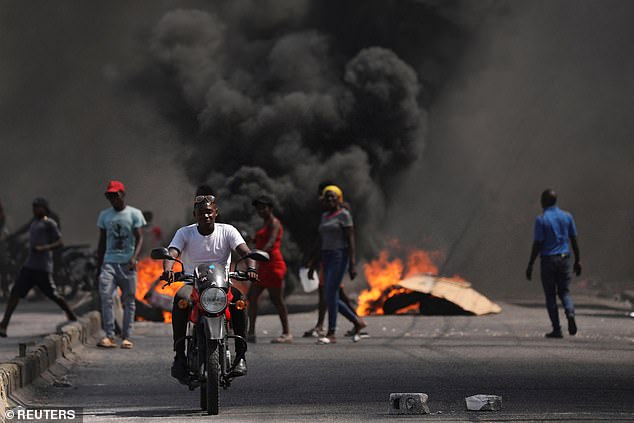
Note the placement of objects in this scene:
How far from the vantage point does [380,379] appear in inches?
439

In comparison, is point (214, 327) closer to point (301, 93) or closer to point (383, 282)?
point (383, 282)

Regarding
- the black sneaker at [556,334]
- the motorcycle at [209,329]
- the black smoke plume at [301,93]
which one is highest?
the black smoke plume at [301,93]

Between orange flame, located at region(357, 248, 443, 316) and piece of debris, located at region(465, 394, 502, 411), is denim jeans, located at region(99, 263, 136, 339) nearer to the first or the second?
piece of debris, located at region(465, 394, 502, 411)

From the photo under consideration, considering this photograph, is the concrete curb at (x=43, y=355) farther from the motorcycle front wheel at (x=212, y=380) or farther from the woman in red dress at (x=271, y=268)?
the woman in red dress at (x=271, y=268)

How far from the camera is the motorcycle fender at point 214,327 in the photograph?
8883 mm

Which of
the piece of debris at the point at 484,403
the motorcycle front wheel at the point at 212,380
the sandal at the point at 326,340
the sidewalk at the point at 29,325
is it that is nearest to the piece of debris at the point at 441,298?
the sidewalk at the point at 29,325

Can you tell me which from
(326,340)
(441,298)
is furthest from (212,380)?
(441,298)

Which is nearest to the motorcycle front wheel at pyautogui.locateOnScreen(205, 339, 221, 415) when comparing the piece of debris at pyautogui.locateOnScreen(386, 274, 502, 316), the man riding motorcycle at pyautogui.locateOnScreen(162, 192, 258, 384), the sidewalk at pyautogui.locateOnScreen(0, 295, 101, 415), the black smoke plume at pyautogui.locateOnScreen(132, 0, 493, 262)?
the man riding motorcycle at pyautogui.locateOnScreen(162, 192, 258, 384)

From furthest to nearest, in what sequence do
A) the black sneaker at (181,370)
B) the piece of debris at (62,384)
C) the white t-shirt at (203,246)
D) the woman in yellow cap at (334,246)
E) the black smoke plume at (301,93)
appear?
the black smoke plume at (301,93) < the woman in yellow cap at (334,246) < the piece of debris at (62,384) < the white t-shirt at (203,246) < the black sneaker at (181,370)

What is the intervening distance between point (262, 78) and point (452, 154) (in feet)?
48.8

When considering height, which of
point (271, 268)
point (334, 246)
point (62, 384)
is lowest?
point (62, 384)

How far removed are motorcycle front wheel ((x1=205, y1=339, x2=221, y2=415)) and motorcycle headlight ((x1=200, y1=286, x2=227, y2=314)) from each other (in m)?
0.21

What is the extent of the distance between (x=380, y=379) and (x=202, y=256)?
92.4 inches

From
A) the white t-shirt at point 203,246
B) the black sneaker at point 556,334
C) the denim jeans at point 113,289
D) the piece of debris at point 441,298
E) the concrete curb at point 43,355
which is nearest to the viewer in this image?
the white t-shirt at point 203,246
